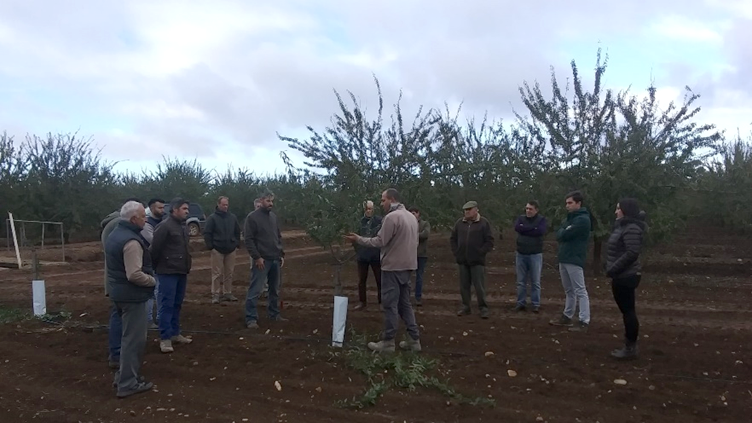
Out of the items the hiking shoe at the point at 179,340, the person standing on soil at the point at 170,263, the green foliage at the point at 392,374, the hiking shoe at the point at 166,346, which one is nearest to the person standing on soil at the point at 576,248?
the green foliage at the point at 392,374

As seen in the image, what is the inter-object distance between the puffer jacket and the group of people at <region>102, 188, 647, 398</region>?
0.03 ft

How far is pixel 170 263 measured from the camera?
22.9ft

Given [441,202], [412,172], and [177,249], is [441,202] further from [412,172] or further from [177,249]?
[177,249]

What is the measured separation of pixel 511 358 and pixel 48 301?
825cm

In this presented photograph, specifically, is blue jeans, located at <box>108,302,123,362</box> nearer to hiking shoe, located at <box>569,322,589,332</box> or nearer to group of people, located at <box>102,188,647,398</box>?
group of people, located at <box>102,188,647,398</box>

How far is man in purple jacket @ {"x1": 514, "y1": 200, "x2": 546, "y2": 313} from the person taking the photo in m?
9.34

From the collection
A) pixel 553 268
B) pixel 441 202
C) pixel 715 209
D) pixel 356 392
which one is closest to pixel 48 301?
pixel 356 392

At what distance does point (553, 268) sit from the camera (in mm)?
15398

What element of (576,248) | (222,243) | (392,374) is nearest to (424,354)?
(392,374)

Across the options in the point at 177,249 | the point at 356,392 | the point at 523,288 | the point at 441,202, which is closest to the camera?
the point at 356,392

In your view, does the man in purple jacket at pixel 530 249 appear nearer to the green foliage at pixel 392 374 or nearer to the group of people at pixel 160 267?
the green foliage at pixel 392 374

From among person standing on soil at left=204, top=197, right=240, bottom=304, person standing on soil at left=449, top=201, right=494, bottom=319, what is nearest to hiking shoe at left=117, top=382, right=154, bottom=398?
person standing on soil at left=204, top=197, right=240, bottom=304

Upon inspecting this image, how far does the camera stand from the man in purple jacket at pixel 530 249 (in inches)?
368

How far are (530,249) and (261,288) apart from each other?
4.03m
